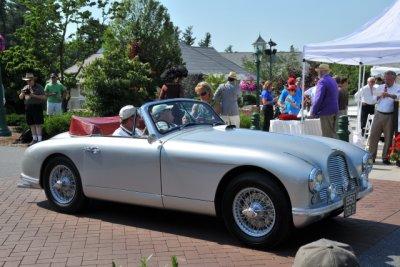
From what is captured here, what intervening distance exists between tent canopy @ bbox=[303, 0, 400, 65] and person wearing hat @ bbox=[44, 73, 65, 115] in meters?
7.55

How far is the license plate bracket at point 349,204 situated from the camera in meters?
5.14

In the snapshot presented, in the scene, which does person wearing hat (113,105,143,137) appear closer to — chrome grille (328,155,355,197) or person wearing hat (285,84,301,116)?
chrome grille (328,155,355,197)

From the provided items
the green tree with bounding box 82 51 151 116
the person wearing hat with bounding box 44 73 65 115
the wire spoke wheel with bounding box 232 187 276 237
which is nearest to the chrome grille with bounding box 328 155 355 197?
the wire spoke wheel with bounding box 232 187 276 237

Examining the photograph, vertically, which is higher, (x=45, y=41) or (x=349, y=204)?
(x=45, y=41)

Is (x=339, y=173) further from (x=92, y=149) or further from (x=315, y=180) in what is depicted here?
(x=92, y=149)

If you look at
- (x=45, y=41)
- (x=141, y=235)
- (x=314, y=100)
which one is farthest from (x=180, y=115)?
(x=45, y=41)

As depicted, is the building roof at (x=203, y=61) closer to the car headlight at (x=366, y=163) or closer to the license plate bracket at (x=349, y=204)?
the car headlight at (x=366, y=163)

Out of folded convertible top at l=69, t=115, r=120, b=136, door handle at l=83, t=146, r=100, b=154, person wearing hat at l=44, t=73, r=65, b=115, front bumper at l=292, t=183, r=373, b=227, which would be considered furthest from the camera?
person wearing hat at l=44, t=73, r=65, b=115

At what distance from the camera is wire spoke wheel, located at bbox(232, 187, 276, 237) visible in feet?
16.8

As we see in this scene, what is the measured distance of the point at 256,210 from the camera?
512 cm

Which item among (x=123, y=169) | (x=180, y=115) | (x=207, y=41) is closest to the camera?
(x=123, y=169)

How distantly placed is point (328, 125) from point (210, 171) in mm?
5641

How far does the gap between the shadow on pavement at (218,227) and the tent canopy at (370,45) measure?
184 inches

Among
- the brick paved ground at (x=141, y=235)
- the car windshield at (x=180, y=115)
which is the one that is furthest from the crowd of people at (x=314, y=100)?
the car windshield at (x=180, y=115)
